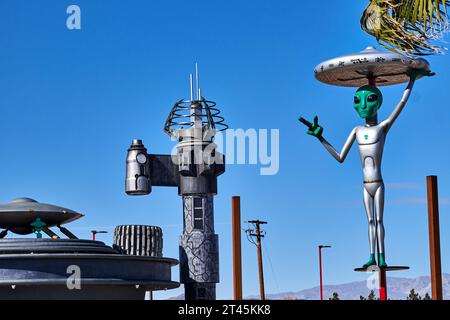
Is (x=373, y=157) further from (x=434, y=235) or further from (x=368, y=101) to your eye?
(x=434, y=235)

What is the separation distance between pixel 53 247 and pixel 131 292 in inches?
112

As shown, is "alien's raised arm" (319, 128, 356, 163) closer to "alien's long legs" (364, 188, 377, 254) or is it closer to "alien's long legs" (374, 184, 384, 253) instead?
"alien's long legs" (364, 188, 377, 254)

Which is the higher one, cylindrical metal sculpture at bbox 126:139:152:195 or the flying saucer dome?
cylindrical metal sculpture at bbox 126:139:152:195

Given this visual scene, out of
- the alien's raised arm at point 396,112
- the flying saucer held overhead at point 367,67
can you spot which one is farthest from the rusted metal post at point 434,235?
the flying saucer held overhead at point 367,67

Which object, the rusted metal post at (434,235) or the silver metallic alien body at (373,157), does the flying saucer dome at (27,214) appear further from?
the rusted metal post at (434,235)

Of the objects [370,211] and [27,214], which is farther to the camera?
[27,214]

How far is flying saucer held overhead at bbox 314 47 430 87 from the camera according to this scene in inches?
746

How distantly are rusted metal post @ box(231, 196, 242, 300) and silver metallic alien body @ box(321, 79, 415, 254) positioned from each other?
2.44m

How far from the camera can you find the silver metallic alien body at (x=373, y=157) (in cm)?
1891

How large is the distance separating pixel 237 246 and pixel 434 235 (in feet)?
13.6

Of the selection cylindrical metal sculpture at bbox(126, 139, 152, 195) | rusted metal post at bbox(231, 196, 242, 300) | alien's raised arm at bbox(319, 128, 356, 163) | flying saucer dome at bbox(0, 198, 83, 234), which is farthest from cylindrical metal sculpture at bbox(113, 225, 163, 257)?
alien's raised arm at bbox(319, 128, 356, 163)

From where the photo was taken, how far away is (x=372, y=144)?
62.7ft

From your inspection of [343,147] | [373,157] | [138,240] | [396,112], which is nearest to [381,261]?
[373,157]
